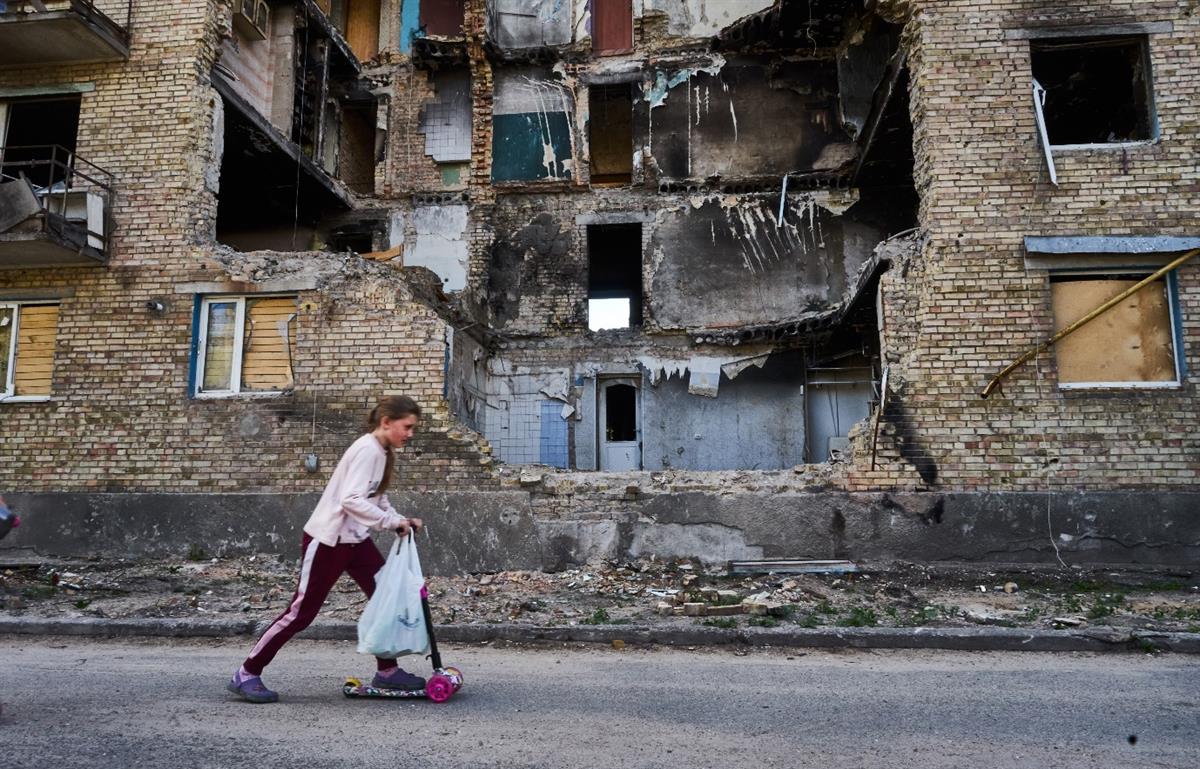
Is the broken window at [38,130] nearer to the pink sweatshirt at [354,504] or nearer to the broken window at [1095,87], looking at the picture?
the pink sweatshirt at [354,504]

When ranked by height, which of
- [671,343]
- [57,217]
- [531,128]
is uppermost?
[531,128]

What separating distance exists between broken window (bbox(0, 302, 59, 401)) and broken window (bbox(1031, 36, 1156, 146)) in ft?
42.9

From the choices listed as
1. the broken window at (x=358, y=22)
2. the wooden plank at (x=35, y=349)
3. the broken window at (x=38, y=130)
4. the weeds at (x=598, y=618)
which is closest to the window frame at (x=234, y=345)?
the wooden plank at (x=35, y=349)

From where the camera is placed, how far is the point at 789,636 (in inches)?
236

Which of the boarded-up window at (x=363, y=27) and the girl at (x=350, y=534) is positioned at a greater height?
the boarded-up window at (x=363, y=27)

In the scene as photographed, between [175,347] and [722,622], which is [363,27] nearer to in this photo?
[175,347]

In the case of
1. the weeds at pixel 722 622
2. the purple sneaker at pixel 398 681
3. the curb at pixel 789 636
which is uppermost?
the purple sneaker at pixel 398 681

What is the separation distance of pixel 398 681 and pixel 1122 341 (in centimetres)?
870

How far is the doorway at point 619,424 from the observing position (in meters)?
14.2

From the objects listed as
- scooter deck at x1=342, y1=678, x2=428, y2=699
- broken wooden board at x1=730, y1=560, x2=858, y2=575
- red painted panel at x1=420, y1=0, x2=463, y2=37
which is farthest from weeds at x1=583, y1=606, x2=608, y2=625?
red painted panel at x1=420, y1=0, x2=463, y2=37

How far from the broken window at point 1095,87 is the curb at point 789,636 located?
625 cm

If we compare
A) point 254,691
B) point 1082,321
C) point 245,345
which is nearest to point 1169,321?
point 1082,321

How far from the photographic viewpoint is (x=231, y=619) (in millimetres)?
6629

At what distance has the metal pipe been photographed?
8.47 metres
